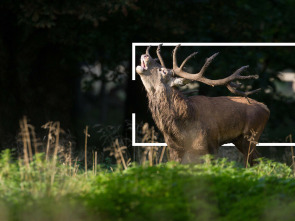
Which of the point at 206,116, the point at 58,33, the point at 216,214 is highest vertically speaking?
the point at 58,33

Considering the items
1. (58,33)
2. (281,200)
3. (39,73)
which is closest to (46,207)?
(281,200)

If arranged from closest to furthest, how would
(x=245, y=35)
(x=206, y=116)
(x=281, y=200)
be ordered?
(x=281, y=200), (x=206, y=116), (x=245, y=35)

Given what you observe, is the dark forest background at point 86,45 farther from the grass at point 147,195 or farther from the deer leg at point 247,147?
the grass at point 147,195

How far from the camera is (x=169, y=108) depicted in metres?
8.93

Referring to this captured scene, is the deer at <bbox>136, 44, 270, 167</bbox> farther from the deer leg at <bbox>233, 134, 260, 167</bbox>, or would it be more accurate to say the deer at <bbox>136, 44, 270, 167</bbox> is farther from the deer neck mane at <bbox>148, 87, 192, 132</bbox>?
the deer leg at <bbox>233, 134, 260, 167</bbox>

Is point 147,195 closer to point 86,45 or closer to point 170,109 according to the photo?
point 170,109

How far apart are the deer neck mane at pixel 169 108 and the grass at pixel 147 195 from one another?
1.33 metres

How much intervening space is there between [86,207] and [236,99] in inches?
149

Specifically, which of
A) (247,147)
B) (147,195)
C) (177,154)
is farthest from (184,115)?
(147,195)

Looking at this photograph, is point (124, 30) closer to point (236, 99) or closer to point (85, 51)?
point (85, 51)

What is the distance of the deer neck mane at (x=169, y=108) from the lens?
8891 millimetres

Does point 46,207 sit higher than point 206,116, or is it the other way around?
point 206,116

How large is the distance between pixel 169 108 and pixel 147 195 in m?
2.48

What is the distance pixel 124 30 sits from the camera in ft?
52.0
